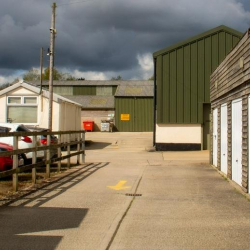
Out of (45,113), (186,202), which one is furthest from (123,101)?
(186,202)

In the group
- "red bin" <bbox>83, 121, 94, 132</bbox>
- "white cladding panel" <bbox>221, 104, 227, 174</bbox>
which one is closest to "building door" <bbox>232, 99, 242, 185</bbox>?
"white cladding panel" <bbox>221, 104, 227, 174</bbox>

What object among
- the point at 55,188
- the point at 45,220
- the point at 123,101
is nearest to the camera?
the point at 45,220

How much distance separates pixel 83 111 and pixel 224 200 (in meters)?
37.3

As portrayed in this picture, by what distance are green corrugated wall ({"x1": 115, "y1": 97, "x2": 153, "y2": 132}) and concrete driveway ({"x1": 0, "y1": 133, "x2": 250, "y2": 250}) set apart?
3150 cm

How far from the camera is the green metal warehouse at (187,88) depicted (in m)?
23.0

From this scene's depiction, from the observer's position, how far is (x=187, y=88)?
23094 millimetres

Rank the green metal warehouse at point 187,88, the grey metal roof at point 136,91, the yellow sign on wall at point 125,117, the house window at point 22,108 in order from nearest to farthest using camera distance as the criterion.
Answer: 1. the green metal warehouse at point 187,88
2. the house window at point 22,108
3. the yellow sign on wall at point 125,117
4. the grey metal roof at point 136,91

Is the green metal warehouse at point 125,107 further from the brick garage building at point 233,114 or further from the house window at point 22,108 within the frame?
the brick garage building at point 233,114

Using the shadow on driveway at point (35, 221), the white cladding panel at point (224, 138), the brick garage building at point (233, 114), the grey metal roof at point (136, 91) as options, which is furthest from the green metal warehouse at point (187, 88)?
the grey metal roof at point (136, 91)

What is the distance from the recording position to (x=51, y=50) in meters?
22.8

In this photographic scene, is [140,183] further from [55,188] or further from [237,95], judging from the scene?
[237,95]

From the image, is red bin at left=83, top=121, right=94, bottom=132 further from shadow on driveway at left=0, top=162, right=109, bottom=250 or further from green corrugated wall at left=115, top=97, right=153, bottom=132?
shadow on driveway at left=0, top=162, right=109, bottom=250

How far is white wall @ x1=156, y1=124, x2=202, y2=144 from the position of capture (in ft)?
75.3

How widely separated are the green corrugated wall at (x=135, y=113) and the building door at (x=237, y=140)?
32016 millimetres
